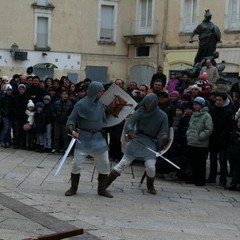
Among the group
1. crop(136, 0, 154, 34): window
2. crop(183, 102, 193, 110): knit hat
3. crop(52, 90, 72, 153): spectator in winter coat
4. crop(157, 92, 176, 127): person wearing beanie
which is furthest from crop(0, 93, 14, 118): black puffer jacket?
crop(136, 0, 154, 34): window

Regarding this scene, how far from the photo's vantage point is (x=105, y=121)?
28.0 ft

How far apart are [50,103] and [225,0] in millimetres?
18994

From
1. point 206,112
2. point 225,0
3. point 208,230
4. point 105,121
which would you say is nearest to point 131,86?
point 206,112

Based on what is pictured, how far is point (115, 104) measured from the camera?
8742 mm

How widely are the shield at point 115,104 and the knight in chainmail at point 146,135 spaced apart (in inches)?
6.7

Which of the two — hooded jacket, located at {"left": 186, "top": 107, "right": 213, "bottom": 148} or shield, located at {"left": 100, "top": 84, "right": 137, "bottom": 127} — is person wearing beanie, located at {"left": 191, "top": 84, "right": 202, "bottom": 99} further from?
shield, located at {"left": 100, "top": 84, "right": 137, "bottom": 127}

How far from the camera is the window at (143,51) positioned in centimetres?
3388

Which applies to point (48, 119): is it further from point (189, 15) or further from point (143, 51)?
point (143, 51)

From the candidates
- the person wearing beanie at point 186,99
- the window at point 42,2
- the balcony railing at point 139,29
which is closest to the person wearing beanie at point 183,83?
the person wearing beanie at point 186,99

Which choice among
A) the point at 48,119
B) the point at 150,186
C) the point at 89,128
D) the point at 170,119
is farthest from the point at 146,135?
the point at 48,119

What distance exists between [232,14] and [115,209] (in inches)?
933

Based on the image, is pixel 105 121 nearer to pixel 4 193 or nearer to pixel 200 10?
pixel 4 193

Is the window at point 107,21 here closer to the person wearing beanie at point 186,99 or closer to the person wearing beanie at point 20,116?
the person wearing beanie at point 20,116

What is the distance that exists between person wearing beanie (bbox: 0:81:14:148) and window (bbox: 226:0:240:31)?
18.6 metres
